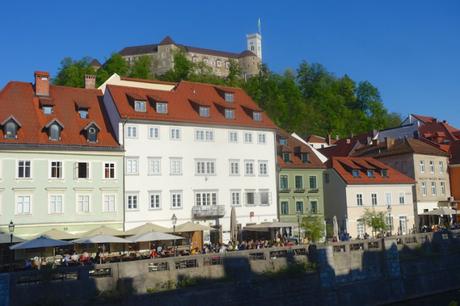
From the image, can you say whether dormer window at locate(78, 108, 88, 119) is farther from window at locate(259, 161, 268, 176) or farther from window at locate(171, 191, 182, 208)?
window at locate(259, 161, 268, 176)

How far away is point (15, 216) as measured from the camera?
3588 cm

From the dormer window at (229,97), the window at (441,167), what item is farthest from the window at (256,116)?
the window at (441,167)

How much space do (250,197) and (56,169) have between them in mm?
15444

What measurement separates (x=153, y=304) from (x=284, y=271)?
7067mm

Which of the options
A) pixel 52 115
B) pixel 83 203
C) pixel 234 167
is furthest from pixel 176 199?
pixel 52 115

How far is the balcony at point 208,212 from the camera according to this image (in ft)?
140

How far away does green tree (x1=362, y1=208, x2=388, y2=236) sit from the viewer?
159 ft

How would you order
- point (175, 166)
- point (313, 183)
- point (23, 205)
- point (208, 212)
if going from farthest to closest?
1. point (313, 183)
2. point (208, 212)
3. point (175, 166)
4. point (23, 205)

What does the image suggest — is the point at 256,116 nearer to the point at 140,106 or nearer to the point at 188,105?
the point at 188,105

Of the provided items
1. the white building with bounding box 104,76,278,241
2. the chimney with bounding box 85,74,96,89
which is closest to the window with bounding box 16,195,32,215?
the white building with bounding box 104,76,278,241

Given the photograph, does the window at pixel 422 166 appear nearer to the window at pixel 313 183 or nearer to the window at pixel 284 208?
the window at pixel 313 183

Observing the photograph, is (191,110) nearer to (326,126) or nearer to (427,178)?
(427,178)

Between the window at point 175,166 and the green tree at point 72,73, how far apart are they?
3765 centimetres

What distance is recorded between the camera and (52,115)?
40000 mm
